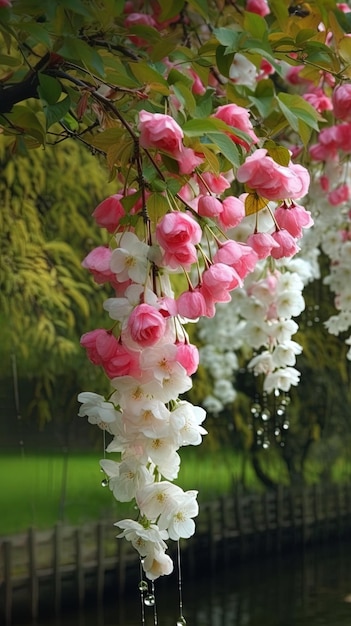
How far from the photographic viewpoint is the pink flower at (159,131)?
94cm

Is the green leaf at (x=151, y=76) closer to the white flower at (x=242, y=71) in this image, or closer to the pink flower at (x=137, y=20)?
the white flower at (x=242, y=71)

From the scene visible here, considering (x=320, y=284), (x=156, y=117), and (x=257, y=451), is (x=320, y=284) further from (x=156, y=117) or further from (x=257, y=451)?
(x=156, y=117)

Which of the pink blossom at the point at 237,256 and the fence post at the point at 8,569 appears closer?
the pink blossom at the point at 237,256

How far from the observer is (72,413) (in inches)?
147

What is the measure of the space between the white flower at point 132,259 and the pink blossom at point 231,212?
0.11m

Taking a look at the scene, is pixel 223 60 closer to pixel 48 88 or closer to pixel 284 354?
pixel 48 88

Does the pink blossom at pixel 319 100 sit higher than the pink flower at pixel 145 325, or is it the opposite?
the pink flower at pixel 145 325

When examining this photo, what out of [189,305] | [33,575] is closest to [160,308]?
[189,305]

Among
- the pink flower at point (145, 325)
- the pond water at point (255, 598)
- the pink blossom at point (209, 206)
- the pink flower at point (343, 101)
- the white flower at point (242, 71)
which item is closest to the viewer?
the pink flower at point (145, 325)

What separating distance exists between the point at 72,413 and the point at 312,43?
2609 millimetres

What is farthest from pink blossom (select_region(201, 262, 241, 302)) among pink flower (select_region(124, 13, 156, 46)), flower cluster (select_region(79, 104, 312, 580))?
pink flower (select_region(124, 13, 156, 46))

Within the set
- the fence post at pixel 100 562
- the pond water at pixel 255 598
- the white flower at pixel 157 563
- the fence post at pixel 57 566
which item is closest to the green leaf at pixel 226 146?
the white flower at pixel 157 563

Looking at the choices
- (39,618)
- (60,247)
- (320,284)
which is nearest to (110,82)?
(60,247)

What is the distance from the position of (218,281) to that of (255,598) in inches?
129
